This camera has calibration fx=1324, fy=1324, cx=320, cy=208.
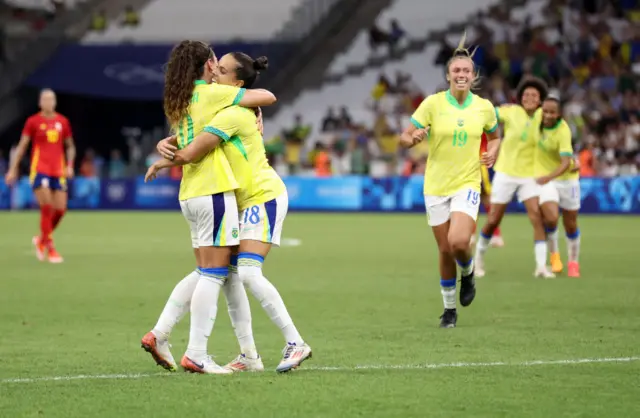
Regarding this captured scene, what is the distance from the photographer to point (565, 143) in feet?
54.5

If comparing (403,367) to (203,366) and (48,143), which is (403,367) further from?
(48,143)

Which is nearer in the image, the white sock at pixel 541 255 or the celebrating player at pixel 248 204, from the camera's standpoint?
the celebrating player at pixel 248 204

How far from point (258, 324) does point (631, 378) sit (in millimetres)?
4339

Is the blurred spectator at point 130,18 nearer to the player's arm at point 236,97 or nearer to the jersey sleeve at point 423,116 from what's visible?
the jersey sleeve at point 423,116

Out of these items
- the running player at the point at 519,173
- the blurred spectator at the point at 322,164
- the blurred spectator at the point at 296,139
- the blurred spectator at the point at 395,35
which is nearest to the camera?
the running player at the point at 519,173

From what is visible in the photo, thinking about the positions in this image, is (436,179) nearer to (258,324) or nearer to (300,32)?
(258,324)

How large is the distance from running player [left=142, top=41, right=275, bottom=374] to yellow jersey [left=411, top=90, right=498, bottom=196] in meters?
3.41

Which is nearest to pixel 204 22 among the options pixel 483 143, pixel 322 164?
pixel 322 164

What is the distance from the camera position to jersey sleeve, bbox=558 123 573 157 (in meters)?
16.5

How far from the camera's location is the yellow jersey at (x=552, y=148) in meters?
16.6

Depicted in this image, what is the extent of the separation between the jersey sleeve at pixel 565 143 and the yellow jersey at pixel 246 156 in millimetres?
8153

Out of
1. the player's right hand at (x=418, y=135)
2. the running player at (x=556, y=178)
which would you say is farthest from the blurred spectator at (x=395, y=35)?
the player's right hand at (x=418, y=135)

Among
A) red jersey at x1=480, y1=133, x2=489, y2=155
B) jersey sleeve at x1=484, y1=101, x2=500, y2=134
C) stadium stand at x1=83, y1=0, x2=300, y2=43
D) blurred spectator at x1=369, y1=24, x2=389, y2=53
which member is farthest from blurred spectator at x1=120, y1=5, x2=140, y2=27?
jersey sleeve at x1=484, y1=101, x2=500, y2=134

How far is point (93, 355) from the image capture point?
982 centimetres
